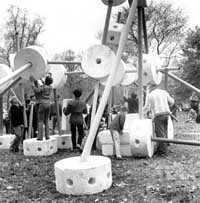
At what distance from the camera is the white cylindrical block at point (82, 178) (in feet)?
17.8

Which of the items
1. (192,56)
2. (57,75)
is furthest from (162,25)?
(57,75)

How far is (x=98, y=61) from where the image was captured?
26.1 ft

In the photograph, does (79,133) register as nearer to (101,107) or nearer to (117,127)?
(117,127)

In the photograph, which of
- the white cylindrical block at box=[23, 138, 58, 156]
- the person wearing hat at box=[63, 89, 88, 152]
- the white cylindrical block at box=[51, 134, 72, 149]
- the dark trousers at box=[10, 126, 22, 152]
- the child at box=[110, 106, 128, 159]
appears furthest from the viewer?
the white cylindrical block at box=[51, 134, 72, 149]

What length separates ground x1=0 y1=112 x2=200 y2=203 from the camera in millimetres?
5312

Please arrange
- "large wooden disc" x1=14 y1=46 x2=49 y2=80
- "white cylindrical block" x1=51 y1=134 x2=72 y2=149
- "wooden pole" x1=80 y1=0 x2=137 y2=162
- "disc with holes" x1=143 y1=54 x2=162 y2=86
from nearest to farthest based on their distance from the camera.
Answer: "wooden pole" x1=80 y1=0 x2=137 y2=162, "large wooden disc" x1=14 y1=46 x2=49 y2=80, "disc with holes" x1=143 y1=54 x2=162 y2=86, "white cylindrical block" x1=51 y1=134 x2=72 y2=149

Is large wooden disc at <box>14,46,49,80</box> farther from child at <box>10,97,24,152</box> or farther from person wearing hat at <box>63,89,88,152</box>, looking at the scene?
child at <box>10,97,24,152</box>

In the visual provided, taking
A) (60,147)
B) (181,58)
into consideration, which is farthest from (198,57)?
(60,147)

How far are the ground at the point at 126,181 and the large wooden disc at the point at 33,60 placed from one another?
2091 mm

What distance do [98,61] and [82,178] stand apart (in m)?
3.28

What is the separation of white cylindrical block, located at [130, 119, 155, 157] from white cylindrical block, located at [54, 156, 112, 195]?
2122mm

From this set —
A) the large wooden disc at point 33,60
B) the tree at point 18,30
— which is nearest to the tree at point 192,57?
the tree at point 18,30

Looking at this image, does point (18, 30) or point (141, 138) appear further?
point (18, 30)

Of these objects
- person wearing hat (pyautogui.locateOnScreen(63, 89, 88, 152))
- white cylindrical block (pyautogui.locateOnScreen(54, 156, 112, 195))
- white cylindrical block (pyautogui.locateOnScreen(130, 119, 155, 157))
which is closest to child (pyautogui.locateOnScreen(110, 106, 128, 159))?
white cylindrical block (pyautogui.locateOnScreen(130, 119, 155, 157))
